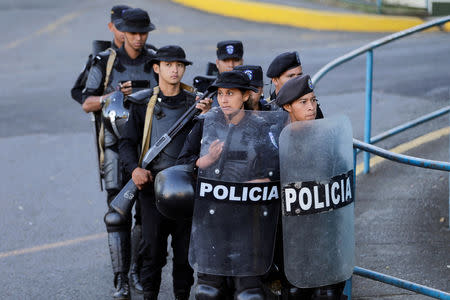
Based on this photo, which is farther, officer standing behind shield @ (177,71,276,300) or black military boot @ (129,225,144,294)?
black military boot @ (129,225,144,294)

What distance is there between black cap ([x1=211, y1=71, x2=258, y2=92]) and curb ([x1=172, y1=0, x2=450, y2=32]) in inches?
456

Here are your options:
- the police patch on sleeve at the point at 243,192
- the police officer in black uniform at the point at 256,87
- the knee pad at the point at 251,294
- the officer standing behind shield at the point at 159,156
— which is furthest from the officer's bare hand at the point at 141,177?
the knee pad at the point at 251,294

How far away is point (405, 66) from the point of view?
42.2 feet

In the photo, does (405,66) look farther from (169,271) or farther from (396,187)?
(169,271)

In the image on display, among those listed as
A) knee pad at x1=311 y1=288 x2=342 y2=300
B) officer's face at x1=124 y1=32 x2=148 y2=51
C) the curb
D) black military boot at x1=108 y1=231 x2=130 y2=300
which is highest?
officer's face at x1=124 y1=32 x2=148 y2=51

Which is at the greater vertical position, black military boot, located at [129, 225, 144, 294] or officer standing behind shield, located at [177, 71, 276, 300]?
officer standing behind shield, located at [177, 71, 276, 300]

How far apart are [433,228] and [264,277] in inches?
98.9

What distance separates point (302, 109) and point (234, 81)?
0.49m

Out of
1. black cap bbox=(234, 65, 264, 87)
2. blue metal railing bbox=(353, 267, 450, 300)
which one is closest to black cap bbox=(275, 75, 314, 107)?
black cap bbox=(234, 65, 264, 87)

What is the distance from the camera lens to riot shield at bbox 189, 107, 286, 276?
437cm

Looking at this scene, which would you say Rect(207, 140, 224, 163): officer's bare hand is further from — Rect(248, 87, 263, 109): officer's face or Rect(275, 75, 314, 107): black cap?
Rect(248, 87, 263, 109): officer's face

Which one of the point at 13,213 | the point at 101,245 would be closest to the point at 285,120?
the point at 101,245

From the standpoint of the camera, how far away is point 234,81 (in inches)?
189

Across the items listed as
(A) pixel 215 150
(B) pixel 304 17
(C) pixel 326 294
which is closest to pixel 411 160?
(C) pixel 326 294
